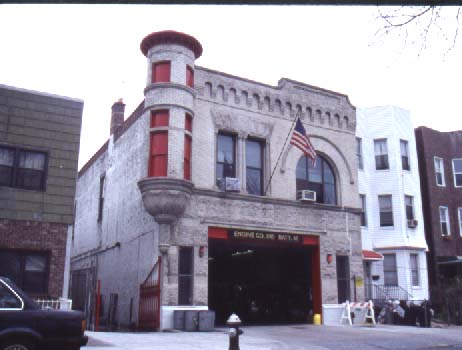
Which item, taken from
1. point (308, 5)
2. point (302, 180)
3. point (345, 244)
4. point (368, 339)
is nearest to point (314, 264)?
point (345, 244)

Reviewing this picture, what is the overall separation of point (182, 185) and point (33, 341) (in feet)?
37.3

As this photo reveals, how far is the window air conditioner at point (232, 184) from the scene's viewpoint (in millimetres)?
20906

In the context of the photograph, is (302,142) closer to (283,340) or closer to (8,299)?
(283,340)

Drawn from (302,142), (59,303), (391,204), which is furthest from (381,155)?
(59,303)

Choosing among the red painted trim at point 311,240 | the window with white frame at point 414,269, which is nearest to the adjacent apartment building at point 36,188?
the red painted trim at point 311,240

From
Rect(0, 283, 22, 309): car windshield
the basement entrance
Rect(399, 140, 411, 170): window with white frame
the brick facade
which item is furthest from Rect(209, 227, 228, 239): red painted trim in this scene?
Rect(399, 140, 411, 170): window with white frame

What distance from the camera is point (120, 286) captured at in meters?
23.1

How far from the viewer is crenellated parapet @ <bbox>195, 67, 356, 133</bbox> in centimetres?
2189

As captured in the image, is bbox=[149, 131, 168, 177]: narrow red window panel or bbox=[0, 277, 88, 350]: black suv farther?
bbox=[149, 131, 168, 177]: narrow red window panel

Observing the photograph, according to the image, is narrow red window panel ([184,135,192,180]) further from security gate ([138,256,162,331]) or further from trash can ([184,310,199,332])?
trash can ([184,310,199,332])

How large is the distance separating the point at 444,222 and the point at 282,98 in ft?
54.2

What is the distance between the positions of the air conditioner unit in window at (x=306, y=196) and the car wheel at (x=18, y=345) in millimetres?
15958

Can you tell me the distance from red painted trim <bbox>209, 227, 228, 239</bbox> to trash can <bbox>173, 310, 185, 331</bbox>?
11.4ft

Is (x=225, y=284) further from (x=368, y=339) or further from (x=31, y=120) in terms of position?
(x=31, y=120)
